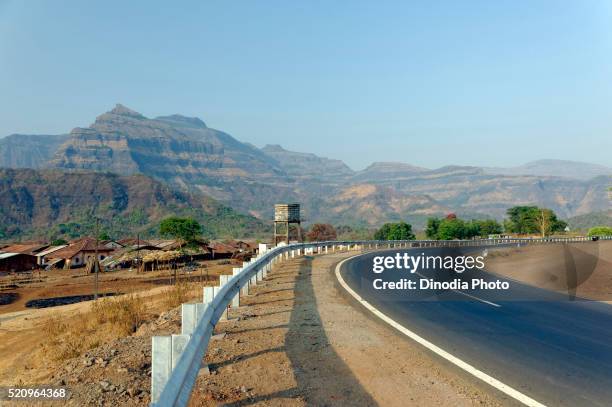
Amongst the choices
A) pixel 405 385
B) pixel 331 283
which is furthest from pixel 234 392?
Answer: pixel 331 283

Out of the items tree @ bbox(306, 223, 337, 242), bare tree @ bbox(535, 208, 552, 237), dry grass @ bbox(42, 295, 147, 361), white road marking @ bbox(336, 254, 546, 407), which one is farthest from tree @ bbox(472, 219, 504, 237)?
white road marking @ bbox(336, 254, 546, 407)

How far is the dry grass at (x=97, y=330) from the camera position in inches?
450

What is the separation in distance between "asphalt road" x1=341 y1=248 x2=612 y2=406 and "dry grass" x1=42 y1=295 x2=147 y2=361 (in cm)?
583

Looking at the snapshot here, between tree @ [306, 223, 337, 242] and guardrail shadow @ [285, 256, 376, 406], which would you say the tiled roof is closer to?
tree @ [306, 223, 337, 242]

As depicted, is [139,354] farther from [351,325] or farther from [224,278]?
[351,325]

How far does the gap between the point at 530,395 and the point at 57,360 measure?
8.39 metres

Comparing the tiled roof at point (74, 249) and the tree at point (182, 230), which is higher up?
the tree at point (182, 230)

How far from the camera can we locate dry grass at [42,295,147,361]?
11.4 m

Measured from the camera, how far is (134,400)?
6.28m

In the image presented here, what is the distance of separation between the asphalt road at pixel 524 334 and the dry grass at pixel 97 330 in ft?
19.1

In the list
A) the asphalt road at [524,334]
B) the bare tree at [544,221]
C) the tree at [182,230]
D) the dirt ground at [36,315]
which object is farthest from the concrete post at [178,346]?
the bare tree at [544,221]

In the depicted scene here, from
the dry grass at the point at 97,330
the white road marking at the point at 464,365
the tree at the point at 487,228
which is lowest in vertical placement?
the tree at the point at 487,228

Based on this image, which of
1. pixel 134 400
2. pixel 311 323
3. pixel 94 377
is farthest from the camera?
pixel 311 323

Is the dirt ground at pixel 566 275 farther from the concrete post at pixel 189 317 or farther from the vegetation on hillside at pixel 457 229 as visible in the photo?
the vegetation on hillside at pixel 457 229
